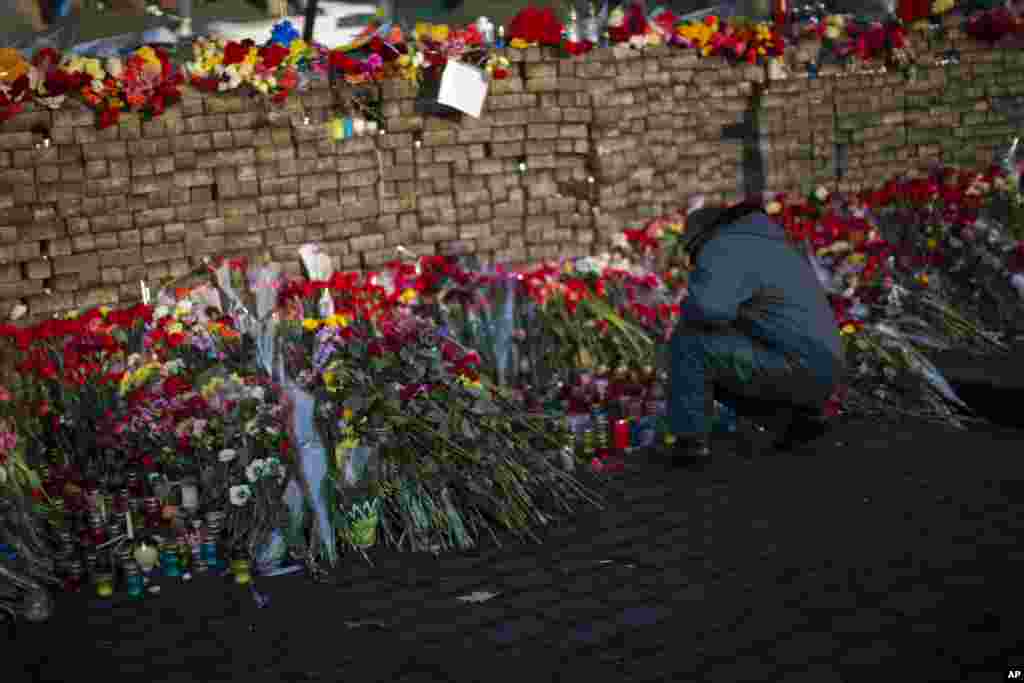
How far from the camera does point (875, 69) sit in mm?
10094

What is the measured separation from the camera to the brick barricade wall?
6.93m

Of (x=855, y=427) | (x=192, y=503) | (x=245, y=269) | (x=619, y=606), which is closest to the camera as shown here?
(x=619, y=606)

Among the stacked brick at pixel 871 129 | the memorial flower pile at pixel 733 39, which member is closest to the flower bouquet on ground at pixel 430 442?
the memorial flower pile at pixel 733 39

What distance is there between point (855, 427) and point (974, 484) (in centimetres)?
112

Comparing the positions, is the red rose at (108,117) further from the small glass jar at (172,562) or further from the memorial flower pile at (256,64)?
the small glass jar at (172,562)

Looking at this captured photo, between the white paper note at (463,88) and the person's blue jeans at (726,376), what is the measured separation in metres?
2.46

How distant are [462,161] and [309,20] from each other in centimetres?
127

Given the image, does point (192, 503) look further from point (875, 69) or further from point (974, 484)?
point (875, 69)

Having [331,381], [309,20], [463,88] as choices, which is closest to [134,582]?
[331,381]

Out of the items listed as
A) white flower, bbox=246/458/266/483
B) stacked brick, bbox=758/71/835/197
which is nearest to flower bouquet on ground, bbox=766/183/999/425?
stacked brick, bbox=758/71/835/197

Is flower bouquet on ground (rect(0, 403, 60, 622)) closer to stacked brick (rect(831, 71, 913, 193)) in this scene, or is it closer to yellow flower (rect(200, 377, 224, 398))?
yellow flower (rect(200, 377, 224, 398))

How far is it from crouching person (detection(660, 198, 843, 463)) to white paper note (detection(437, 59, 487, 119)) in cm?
221

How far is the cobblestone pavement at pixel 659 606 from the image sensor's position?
13.6 ft

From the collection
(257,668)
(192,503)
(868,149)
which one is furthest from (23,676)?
(868,149)
